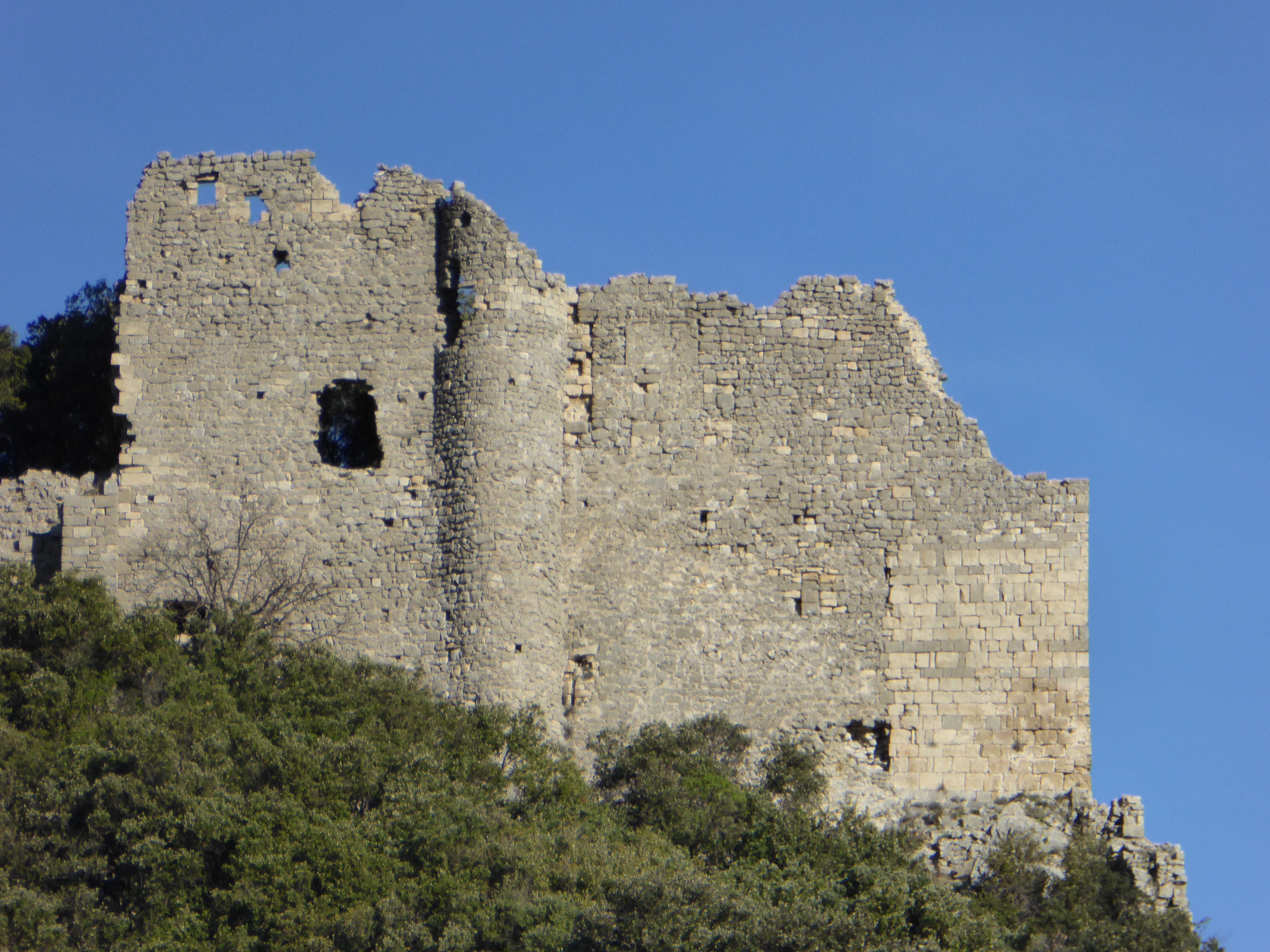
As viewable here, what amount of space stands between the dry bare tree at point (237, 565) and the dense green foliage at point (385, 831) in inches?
26.1

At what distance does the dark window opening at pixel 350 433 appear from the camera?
100 ft

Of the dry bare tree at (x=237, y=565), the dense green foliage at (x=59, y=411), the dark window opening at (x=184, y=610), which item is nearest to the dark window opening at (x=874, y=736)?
the dry bare tree at (x=237, y=565)

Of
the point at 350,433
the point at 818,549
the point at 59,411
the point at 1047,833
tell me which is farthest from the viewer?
the point at 59,411

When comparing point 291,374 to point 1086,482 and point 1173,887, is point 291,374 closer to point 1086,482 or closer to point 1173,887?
point 1086,482

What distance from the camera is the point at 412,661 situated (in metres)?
28.0

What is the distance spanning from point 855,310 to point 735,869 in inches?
300

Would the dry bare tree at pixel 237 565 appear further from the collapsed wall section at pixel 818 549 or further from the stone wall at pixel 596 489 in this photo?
the collapsed wall section at pixel 818 549

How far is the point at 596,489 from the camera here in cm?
2917

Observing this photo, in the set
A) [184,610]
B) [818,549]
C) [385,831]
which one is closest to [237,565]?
[184,610]

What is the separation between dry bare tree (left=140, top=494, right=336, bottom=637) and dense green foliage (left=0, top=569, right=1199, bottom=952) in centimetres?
66

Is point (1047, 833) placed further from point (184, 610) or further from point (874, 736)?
point (184, 610)

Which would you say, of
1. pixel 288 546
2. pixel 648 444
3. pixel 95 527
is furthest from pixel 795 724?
pixel 95 527

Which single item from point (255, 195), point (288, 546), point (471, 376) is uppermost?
point (255, 195)

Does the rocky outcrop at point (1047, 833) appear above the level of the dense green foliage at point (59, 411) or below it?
below
